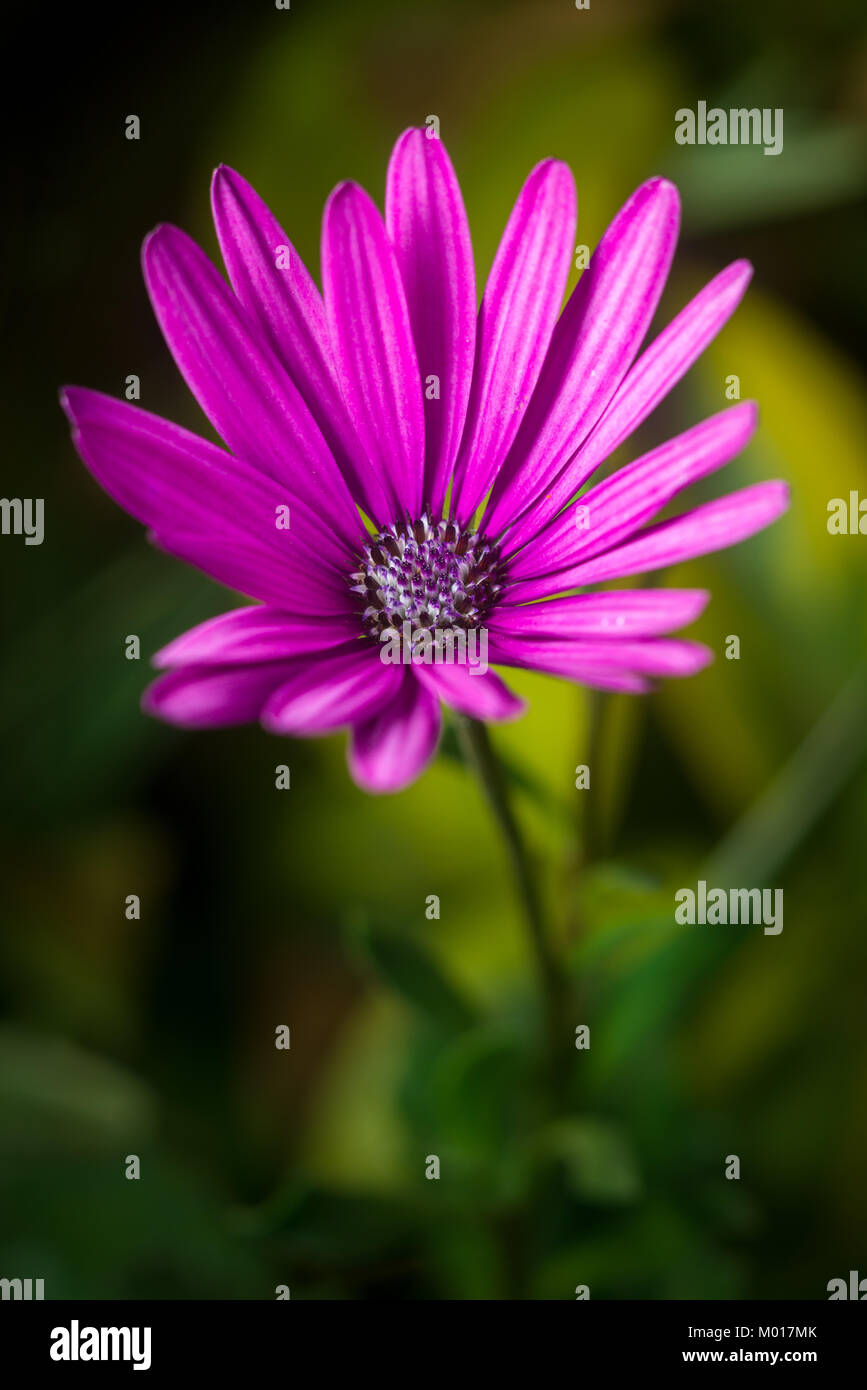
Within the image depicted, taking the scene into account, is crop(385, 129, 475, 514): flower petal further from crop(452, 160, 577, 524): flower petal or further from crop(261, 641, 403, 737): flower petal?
crop(261, 641, 403, 737): flower petal

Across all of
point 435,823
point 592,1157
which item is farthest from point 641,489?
point 435,823

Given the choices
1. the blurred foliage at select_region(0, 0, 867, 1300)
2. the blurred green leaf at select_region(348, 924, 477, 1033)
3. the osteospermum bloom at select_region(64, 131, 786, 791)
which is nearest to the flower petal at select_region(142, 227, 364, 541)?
the osteospermum bloom at select_region(64, 131, 786, 791)

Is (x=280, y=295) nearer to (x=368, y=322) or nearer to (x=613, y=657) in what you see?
(x=368, y=322)

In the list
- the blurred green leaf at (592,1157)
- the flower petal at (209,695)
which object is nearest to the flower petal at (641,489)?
the flower petal at (209,695)

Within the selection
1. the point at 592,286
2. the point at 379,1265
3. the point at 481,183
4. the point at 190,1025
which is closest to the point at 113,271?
the point at 481,183

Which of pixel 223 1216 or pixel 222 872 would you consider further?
pixel 222 872

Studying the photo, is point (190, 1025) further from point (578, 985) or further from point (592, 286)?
point (592, 286)
